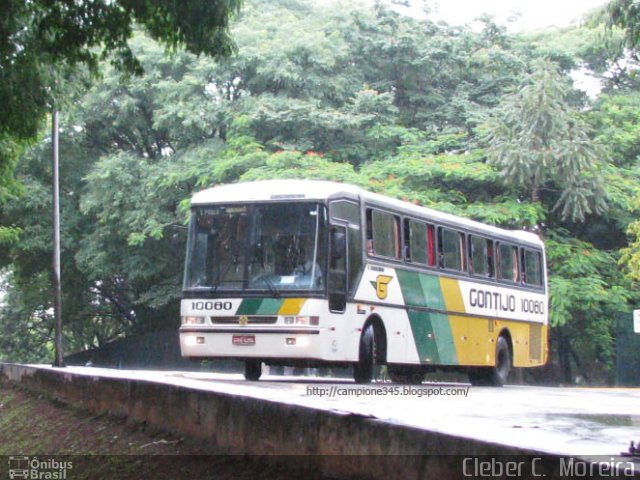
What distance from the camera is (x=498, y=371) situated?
22.8m

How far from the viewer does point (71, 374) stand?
1474 cm

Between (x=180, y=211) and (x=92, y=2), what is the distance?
21.2 m

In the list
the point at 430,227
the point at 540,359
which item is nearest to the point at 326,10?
the point at 540,359

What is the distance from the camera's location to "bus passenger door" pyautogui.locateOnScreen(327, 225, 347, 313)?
650 inches

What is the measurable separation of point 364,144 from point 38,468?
24.0 metres

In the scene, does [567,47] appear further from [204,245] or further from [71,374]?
[71,374]

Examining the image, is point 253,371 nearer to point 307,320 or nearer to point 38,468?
point 307,320

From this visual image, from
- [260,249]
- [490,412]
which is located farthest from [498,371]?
[490,412]

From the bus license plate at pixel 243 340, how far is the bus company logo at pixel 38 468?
17.6 feet

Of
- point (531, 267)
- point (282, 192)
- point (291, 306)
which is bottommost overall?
point (291, 306)

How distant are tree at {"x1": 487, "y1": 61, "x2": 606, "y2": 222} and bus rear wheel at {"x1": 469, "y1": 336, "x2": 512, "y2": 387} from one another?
7390 millimetres

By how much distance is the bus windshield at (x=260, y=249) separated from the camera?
16.5m

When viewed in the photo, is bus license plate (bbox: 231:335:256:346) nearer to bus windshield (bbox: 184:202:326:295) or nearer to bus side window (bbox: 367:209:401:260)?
bus windshield (bbox: 184:202:326:295)

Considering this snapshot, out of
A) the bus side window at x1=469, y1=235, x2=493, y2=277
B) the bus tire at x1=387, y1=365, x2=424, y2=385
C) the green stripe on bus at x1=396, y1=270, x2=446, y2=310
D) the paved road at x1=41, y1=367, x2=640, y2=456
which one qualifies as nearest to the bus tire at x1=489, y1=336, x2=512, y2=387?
the bus side window at x1=469, y1=235, x2=493, y2=277
